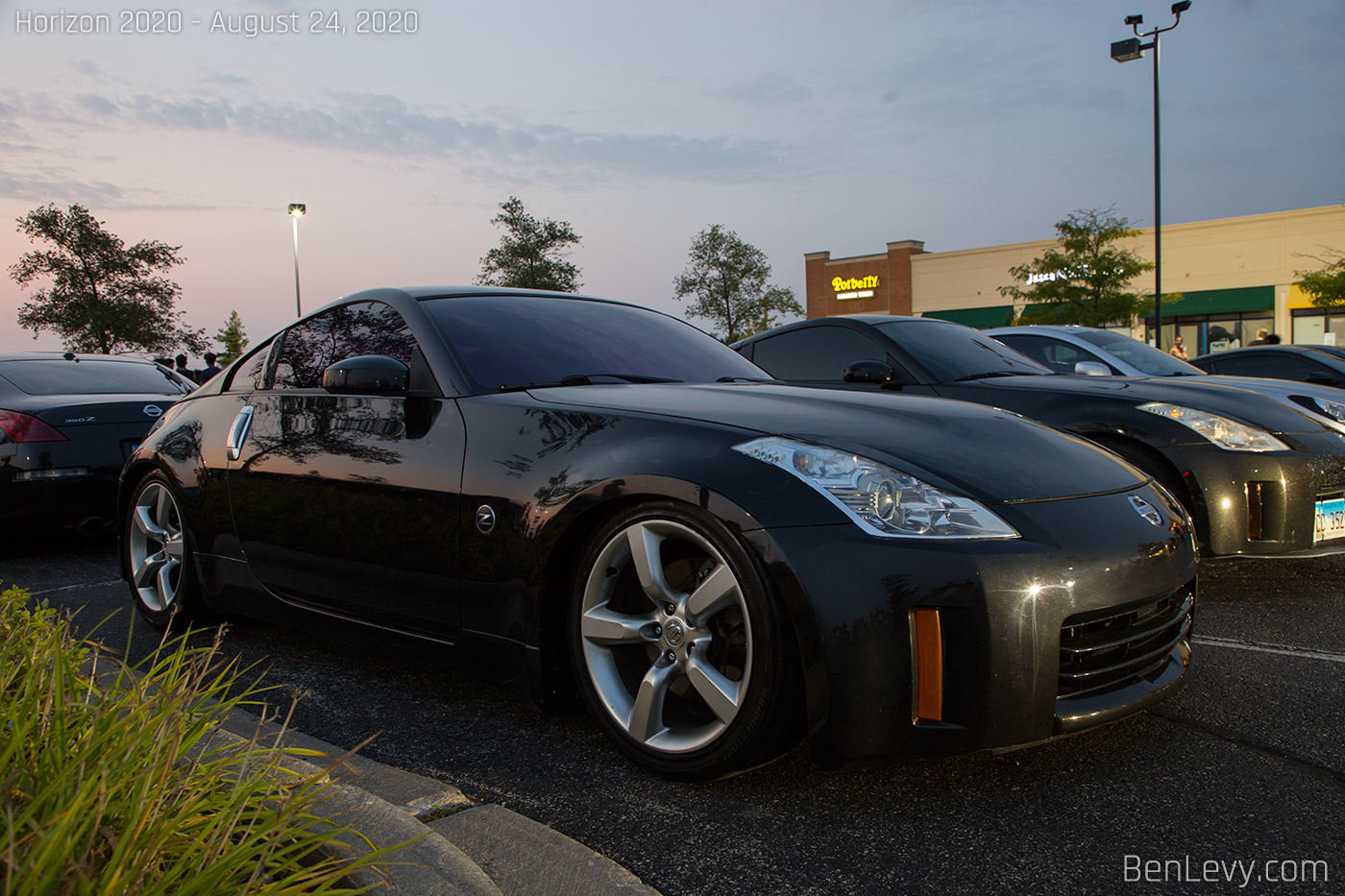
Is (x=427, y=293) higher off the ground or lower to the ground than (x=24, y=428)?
higher

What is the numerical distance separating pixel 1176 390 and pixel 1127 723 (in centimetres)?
262

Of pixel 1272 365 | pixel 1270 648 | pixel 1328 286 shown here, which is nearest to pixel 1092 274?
pixel 1328 286

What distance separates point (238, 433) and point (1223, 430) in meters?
4.25

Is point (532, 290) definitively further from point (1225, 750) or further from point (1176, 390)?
point (1176, 390)

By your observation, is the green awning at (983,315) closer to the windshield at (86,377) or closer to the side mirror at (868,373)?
the windshield at (86,377)

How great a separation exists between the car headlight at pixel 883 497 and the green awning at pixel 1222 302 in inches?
1529

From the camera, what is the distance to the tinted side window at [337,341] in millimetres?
3441

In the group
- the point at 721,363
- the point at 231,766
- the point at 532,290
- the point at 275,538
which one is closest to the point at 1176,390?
the point at 721,363

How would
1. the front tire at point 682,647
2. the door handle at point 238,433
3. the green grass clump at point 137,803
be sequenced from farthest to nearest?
1. the door handle at point 238,433
2. the front tire at point 682,647
3. the green grass clump at point 137,803

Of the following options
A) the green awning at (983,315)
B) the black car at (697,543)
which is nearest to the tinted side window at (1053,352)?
the black car at (697,543)

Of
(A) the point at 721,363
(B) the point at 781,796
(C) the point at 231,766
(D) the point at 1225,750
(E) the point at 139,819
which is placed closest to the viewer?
(E) the point at 139,819

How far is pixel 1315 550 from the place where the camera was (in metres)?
4.22

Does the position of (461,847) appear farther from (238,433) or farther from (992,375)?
(992,375)

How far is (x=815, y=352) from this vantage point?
6219 mm
